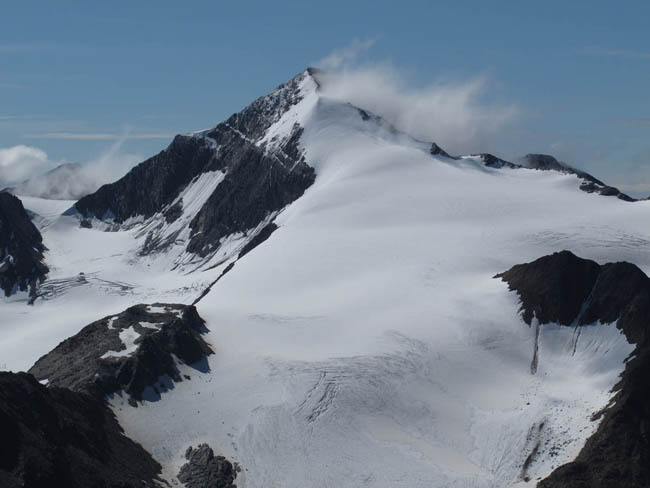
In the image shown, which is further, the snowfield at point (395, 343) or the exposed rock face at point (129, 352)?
the exposed rock face at point (129, 352)

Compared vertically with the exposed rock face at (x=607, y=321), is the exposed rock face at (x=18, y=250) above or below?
above

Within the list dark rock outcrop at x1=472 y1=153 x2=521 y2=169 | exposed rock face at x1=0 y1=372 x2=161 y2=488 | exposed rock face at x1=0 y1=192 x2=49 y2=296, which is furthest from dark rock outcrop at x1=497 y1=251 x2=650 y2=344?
exposed rock face at x1=0 y1=192 x2=49 y2=296

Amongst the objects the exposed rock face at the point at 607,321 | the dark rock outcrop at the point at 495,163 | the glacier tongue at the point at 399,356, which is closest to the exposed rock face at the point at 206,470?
the glacier tongue at the point at 399,356

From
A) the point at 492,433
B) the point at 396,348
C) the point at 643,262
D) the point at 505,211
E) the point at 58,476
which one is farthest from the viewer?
the point at 505,211

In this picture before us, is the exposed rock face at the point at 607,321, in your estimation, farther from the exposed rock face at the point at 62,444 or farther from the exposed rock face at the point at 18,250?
the exposed rock face at the point at 18,250

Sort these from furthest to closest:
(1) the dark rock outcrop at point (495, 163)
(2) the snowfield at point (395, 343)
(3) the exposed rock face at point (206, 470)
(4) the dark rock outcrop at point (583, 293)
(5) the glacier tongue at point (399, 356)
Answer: (1) the dark rock outcrop at point (495, 163) → (4) the dark rock outcrop at point (583, 293) → (2) the snowfield at point (395, 343) → (5) the glacier tongue at point (399, 356) → (3) the exposed rock face at point (206, 470)

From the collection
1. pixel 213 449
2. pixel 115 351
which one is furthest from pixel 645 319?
pixel 115 351

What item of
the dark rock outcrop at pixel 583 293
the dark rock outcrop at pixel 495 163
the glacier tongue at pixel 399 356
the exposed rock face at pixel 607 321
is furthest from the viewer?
the dark rock outcrop at pixel 495 163

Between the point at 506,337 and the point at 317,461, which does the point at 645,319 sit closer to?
the point at 506,337
